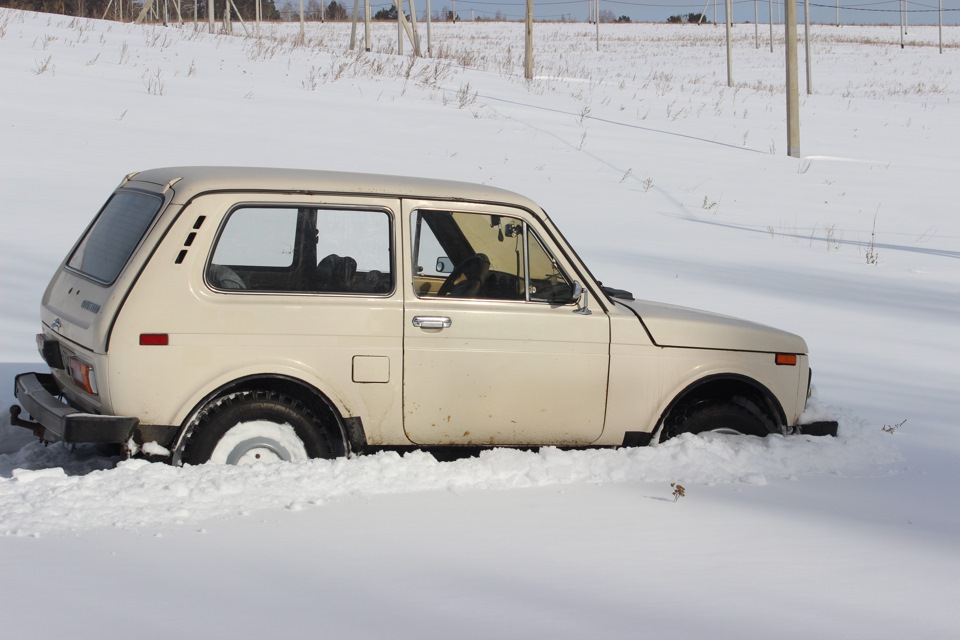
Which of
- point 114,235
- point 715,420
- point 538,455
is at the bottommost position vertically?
point 538,455

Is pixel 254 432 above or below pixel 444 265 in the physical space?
below

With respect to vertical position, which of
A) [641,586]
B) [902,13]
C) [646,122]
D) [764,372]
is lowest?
[641,586]

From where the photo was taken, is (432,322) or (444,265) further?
(444,265)

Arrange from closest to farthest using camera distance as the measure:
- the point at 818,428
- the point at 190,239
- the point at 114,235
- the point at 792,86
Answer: the point at 190,239, the point at 114,235, the point at 818,428, the point at 792,86

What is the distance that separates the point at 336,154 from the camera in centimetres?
1823

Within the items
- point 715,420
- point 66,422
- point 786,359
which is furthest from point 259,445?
point 786,359

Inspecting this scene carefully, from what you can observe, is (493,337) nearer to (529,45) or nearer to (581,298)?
(581,298)

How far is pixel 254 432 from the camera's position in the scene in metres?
5.38

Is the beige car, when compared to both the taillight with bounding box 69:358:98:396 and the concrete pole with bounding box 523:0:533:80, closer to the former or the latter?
the taillight with bounding box 69:358:98:396

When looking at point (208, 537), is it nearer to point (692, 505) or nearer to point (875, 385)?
point (692, 505)

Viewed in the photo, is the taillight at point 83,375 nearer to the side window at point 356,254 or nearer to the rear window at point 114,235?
the rear window at point 114,235

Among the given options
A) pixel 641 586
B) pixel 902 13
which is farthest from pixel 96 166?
pixel 902 13

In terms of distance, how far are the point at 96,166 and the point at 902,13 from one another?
82.7m

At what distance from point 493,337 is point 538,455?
27.0 inches
